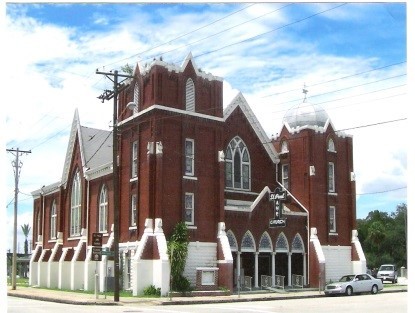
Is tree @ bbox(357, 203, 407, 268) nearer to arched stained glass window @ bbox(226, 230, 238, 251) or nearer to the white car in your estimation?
the white car

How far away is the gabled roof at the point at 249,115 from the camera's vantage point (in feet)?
144

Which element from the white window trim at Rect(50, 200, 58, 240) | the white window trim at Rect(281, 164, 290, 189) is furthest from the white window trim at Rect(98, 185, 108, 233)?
the white window trim at Rect(281, 164, 290, 189)

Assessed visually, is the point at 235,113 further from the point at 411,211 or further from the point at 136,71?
the point at 411,211

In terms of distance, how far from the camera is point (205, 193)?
3972cm

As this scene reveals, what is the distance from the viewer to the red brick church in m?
38.1

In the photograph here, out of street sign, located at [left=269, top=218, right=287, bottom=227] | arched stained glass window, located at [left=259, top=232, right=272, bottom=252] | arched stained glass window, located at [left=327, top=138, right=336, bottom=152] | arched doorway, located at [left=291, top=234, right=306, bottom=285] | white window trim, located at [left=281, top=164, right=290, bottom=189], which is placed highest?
arched stained glass window, located at [left=327, top=138, right=336, bottom=152]

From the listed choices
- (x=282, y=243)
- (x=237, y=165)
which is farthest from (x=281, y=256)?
(x=237, y=165)

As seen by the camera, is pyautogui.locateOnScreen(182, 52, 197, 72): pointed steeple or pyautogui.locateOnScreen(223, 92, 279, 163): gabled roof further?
pyautogui.locateOnScreen(223, 92, 279, 163): gabled roof

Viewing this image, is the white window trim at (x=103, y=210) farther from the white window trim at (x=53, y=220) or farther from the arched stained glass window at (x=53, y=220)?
the arched stained glass window at (x=53, y=220)

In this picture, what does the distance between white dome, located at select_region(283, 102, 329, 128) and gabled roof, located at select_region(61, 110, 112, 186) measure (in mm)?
13064

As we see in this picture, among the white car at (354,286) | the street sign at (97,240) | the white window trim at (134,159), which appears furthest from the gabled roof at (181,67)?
the white car at (354,286)

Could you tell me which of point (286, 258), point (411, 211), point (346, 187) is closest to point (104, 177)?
point (286, 258)

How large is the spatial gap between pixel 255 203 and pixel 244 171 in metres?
3.29

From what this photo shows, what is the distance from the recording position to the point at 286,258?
44.6 m
